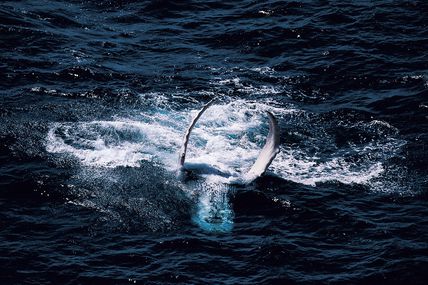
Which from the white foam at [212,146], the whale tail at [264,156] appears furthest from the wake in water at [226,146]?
the whale tail at [264,156]

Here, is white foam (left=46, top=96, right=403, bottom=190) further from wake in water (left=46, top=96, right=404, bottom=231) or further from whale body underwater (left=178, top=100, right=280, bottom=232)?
whale body underwater (left=178, top=100, right=280, bottom=232)

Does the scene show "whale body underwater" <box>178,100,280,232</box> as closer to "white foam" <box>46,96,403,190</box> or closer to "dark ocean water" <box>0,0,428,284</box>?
"dark ocean water" <box>0,0,428,284</box>

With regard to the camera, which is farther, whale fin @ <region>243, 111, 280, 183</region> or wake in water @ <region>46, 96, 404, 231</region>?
wake in water @ <region>46, 96, 404, 231</region>

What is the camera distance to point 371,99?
32281 millimetres

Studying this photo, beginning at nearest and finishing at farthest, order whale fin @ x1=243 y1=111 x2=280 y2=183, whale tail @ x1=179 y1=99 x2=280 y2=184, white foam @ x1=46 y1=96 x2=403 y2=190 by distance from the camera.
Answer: whale tail @ x1=179 y1=99 x2=280 y2=184, whale fin @ x1=243 y1=111 x2=280 y2=183, white foam @ x1=46 y1=96 x2=403 y2=190

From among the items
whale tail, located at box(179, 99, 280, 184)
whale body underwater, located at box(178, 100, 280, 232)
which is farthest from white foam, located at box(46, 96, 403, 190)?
whale tail, located at box(179, 99, 280, 184)

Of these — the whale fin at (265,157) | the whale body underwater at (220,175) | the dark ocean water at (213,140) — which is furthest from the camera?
the whale fin at (265,157)

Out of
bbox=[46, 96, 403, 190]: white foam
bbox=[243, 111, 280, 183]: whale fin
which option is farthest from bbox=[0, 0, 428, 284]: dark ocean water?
bbox=[243, 111, 280, 183]: whale fin

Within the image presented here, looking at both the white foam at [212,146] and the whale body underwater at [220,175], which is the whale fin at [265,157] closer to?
the whale body underwater at [220,175]

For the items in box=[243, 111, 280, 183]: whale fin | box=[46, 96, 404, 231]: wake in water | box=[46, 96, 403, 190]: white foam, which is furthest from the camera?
box=[46, 96, 403, 190]: white foam

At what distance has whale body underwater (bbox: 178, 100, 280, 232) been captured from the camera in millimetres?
24781

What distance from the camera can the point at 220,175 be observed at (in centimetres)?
2686

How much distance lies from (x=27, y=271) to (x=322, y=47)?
2116cm

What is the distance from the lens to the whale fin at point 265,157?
1033 inches
